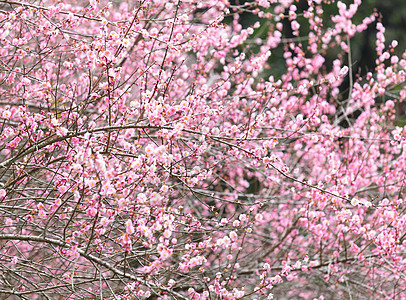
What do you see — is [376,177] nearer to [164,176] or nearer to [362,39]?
[164,176]

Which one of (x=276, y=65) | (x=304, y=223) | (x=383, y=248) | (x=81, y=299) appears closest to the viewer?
(x=81, y=299)

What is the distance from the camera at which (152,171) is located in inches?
113

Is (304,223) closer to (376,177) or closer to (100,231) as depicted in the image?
(376,177)

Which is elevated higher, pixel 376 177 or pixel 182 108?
pixel 182 108

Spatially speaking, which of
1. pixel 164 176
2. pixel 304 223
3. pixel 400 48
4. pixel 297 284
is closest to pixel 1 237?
pixel 164 176

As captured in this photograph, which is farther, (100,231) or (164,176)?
(164,176)

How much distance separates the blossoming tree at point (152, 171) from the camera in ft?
10.0

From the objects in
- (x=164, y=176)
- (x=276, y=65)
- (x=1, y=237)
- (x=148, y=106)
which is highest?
(x=148, y=106)

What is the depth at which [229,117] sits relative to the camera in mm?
5953

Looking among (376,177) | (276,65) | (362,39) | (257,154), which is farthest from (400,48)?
(257,154)

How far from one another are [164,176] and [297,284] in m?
3.52

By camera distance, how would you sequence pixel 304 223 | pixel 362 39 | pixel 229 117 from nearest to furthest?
pixel 304 223, pixel 229 117, pixel 362 39

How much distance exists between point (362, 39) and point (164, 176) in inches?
435

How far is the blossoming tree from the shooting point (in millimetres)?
3059
